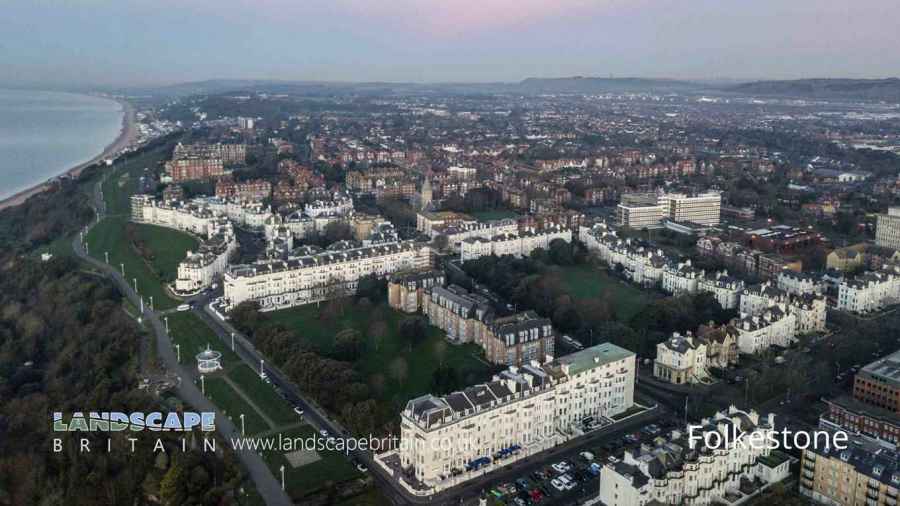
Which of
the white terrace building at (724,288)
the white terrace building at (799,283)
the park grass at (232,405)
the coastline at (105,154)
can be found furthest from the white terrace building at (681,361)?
the coastline at (105,154)

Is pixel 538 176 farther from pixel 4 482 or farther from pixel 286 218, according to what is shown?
pixel 4 482

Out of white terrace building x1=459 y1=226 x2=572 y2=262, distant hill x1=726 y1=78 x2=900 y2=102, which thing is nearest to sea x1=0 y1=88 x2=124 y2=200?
white terrace building x1=459 y1=226 x2=572 y2=262

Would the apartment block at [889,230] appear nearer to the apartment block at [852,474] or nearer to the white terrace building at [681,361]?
the white terrace building at [681,361]

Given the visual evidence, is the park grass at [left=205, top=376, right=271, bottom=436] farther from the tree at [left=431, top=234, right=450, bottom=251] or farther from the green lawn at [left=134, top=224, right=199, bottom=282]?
the tree at [left=431, top=234, right=450, bottom=251]

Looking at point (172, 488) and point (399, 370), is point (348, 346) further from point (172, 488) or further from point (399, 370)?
point (172, 488)

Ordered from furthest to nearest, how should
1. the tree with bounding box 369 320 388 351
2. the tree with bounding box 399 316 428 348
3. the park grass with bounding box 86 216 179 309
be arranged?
1. the park grass with bounding box 86 216 179 309
2. the tree with bounding box 369 320 388 351
3. the tree with bounding box 399 316 428 348

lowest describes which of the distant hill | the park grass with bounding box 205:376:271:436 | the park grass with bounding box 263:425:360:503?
the park grass with bounding box 263:425:360:503
